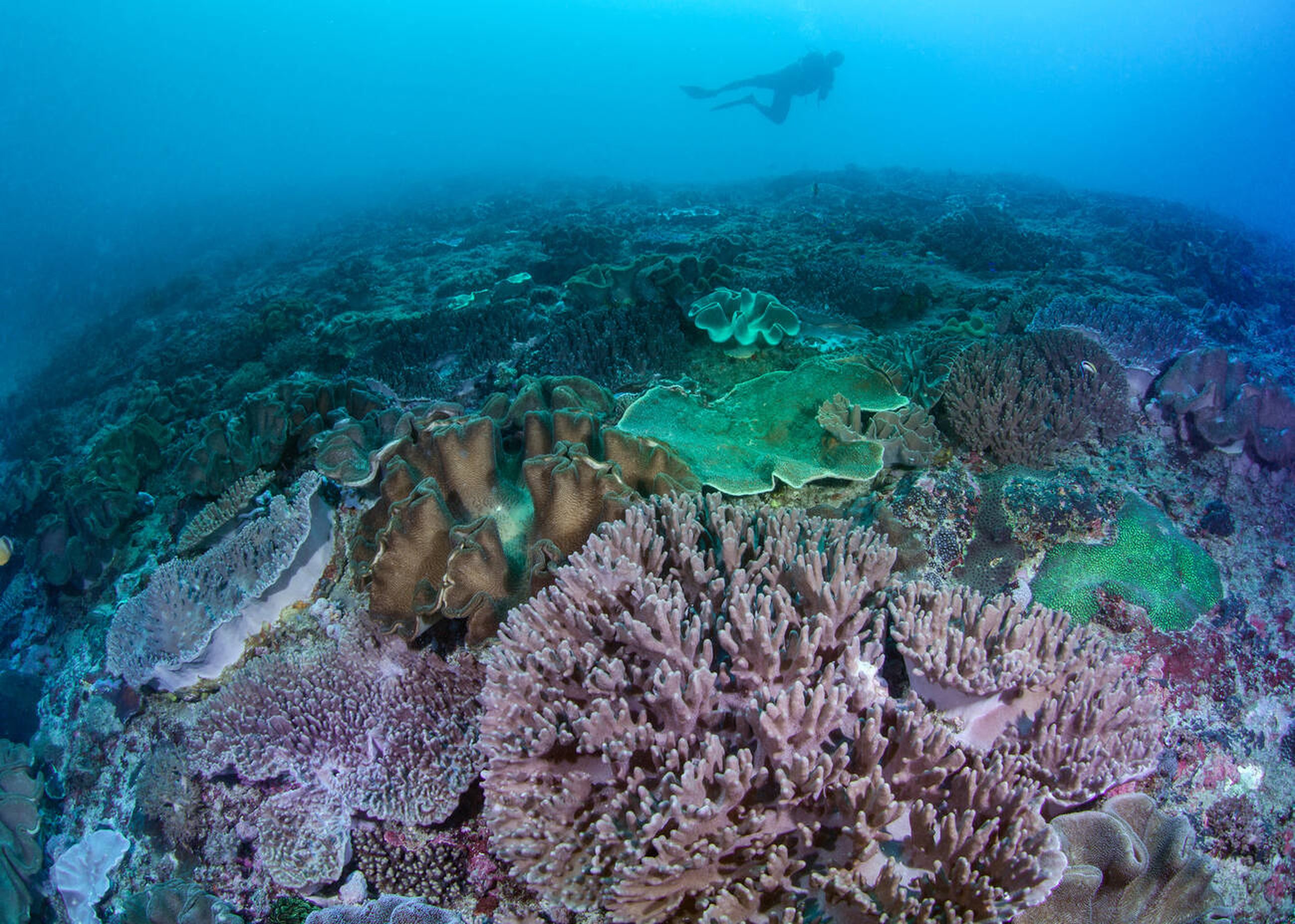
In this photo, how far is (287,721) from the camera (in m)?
3.18

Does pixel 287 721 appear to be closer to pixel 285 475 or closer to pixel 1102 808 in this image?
pixel 285 475

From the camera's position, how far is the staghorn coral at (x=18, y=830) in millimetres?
4340

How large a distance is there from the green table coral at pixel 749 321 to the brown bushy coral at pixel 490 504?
2576 mm

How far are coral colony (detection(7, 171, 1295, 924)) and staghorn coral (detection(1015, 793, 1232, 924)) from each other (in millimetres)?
18

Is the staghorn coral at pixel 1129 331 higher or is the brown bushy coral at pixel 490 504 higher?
the staghorn coral at pixel 1129 331

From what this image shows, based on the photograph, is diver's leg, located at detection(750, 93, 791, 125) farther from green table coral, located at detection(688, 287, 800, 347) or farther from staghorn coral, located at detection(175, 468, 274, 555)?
staghorn coral, located at detection(175, 468, 274, 555)

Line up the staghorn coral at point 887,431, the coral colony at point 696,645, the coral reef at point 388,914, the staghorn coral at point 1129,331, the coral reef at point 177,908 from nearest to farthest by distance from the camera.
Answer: the coral colony at point 696,645, the coral reef at point 388,914, the coral reef at point 177,908, the staghorn coral at point 887,431, the staghorn coral at point 1129,331

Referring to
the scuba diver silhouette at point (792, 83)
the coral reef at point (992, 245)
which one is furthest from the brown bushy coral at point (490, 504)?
the scuba diver silhouette at point (792, 83)

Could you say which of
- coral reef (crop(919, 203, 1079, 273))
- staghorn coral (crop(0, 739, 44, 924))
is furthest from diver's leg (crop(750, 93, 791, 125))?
staghorn coral (crop(0, 739, 44, 924))

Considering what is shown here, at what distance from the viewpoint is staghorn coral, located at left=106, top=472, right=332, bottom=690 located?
150 inches

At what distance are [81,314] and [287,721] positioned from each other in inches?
1293

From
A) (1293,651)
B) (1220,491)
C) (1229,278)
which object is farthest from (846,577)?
(1229,278)

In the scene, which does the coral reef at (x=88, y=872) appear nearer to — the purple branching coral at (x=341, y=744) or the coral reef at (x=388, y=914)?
the purple branching coral at (x=341, y=744)

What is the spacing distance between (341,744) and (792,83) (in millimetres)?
45138
